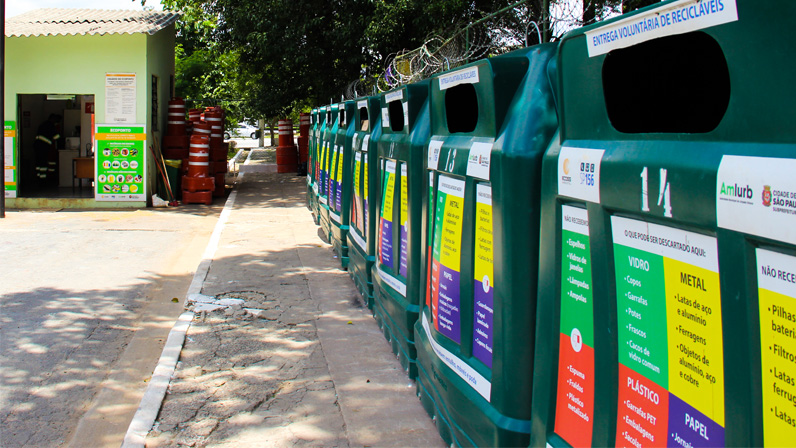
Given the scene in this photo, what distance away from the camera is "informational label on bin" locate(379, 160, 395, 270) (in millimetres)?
5211

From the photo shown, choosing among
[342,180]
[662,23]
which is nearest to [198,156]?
[342,180]

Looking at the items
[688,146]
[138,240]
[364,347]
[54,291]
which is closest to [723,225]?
[688,146]

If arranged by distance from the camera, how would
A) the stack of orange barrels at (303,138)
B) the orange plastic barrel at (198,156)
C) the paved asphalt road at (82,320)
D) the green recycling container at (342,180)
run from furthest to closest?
the stack of orange barrels at (303,138) → the orange plastic barrel at (198,156) → the green recycling container at (342,180) → the paved asphalt road at (82,320)

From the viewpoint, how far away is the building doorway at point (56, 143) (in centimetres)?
1795

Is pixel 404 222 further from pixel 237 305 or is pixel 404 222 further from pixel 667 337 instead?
pixel 667 337

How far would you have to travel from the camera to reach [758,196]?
1.53 metres

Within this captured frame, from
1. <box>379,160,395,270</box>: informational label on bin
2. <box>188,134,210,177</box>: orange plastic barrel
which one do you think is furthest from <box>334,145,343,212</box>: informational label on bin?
<box>188,134,210,177</box>: orange plastic barrel

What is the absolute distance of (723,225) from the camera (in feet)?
5.39

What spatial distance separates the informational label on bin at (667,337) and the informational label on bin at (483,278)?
95 centimetres

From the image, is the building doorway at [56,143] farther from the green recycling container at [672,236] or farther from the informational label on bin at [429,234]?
the green recycling container at [672,236]

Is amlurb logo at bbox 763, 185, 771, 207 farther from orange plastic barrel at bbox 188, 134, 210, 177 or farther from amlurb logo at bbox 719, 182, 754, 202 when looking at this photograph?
orange plastic barrel at bbox 188, 134, 210, 177

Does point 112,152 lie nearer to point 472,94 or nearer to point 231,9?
point 231,9

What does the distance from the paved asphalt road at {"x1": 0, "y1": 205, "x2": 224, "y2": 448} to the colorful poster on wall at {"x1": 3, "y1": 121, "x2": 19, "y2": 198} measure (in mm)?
2898

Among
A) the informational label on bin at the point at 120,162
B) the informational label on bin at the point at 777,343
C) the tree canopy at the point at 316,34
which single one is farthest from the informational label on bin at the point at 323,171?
the informational label on bin at the point at 777,343
